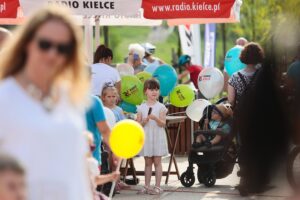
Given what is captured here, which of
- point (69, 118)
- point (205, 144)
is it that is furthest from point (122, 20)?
point (69, 118)

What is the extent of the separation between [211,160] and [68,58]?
23.7 feet

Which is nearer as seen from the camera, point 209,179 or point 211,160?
point 211,160

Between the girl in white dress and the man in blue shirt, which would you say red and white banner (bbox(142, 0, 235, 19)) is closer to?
the girl in white dress

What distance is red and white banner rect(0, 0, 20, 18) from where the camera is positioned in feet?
36.7

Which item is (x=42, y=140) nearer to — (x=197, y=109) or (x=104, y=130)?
(x=104, y=130)

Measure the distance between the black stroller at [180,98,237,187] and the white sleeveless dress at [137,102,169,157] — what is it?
47 cm

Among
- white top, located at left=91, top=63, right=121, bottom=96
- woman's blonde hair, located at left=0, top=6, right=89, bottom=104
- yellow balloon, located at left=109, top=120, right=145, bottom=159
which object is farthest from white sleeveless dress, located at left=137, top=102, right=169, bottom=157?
woman's blonde hair, located at left=0, top=6, right=89, bottom=104

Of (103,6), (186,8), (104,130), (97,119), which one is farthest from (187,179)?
(104,130)

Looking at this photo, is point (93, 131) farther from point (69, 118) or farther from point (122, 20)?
point (122, 20)

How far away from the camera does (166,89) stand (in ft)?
43.4

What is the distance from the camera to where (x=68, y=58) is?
4.14 metres

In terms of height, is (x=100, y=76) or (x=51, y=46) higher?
(x=51, y=46)

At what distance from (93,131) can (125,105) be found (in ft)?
17.3

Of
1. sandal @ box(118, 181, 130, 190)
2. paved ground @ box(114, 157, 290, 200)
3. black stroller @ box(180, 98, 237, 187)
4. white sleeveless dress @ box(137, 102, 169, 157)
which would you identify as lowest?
paved ground @ box(114, 157, 290, 200)
